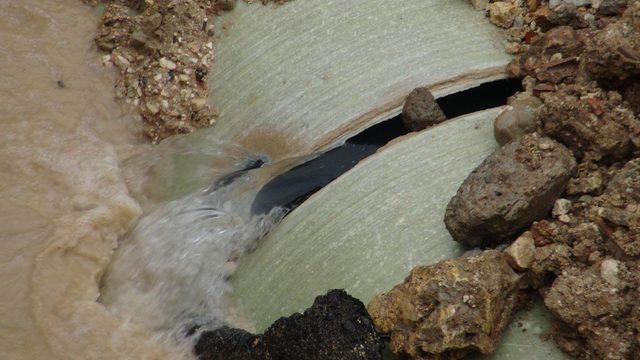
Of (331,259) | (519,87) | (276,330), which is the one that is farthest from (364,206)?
(519,87)

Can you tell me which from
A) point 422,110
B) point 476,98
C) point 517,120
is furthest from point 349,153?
point 517,120

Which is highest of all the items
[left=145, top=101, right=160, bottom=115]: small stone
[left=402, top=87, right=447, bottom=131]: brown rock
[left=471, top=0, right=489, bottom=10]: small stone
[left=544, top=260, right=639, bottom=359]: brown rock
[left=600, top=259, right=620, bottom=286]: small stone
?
[left=145, top=101, right=160, bottom=115]: small stone

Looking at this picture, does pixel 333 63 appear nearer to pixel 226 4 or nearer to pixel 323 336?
pixel 226 4

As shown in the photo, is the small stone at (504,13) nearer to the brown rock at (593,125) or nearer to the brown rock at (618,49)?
the brown rock at (618,49)

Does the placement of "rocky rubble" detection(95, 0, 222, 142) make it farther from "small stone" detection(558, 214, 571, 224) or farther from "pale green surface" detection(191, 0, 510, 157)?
"small stone" detection(558, 214, 571, 224)

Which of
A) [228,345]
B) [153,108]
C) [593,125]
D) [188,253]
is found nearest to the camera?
[593,125]

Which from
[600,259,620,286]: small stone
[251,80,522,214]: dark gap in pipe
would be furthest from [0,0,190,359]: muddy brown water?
[600,259,620,286]: small stone
